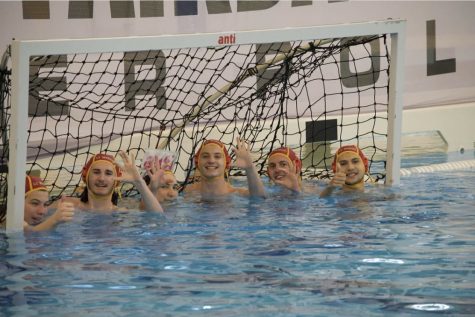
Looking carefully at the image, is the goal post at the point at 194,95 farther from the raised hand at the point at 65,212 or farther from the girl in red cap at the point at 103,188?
the girl in red cap at the point at 103,188

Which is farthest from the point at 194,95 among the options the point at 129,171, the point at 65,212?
the point at 65,212

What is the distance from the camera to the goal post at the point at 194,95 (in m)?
6.16

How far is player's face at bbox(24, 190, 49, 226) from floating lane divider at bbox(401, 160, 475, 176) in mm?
3283

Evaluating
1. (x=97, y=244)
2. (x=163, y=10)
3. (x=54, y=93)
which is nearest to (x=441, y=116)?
(x=163, y=10)

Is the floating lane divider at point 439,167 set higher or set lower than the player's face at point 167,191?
higher

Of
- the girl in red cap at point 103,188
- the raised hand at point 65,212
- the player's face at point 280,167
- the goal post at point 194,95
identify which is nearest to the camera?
the raised hand at point 65,212

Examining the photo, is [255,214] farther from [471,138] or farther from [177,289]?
[471,138]

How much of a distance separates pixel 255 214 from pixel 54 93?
3.10 meters

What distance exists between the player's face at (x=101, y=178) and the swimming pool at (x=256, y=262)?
0.18 meters

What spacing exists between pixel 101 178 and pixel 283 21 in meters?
3.73

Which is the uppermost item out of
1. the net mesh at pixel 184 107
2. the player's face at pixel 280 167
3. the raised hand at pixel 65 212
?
the net mesh at pixel 184 107

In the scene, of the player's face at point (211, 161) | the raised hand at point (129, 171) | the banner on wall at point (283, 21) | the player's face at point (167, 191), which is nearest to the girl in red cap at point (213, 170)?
the player's face at point (211, 161)

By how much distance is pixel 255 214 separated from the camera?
5.75 m

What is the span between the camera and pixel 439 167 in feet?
26.1
